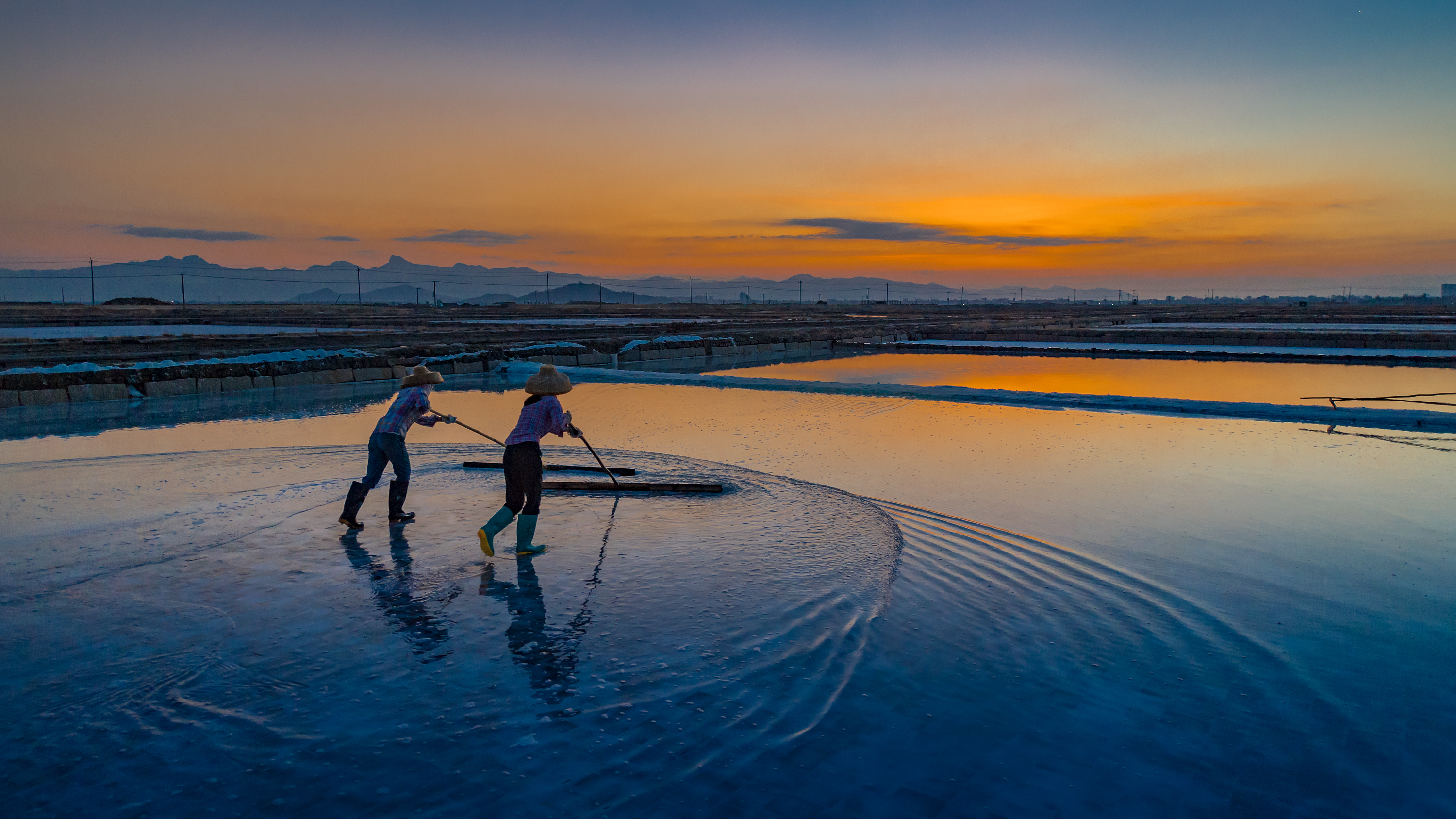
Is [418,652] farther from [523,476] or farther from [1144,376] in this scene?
[1144,376]

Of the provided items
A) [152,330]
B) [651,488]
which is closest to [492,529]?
[651,488]

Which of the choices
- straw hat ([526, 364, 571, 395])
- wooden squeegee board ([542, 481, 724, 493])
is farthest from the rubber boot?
wooden squeegee board ([542, 481, 724, 493])

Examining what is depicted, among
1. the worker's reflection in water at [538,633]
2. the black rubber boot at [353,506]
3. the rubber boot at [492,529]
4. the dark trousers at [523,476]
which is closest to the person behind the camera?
the worker's reflection in water at [538,633]

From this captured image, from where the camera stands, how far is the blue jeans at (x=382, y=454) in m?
5.63

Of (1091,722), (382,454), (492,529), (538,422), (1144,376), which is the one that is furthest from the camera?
(1144,376)

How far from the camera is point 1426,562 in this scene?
490cm

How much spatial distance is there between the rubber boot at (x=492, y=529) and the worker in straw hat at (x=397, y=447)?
3.22 feet

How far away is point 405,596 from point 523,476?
93 cm

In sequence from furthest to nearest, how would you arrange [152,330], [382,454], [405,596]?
[152,330]
[382,454]
[405,596]

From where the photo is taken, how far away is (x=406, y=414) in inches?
225

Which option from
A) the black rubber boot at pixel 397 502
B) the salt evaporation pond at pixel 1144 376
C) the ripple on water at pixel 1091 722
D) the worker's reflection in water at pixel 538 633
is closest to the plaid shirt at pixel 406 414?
the black rubber boot at pixel 397 502

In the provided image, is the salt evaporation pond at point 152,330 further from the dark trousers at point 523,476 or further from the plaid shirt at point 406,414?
the dark trousers at point 523,476

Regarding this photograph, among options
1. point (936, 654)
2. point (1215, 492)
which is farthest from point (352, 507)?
point (1215, 492)

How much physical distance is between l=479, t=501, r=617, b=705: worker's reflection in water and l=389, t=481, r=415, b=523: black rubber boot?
1.16 m
